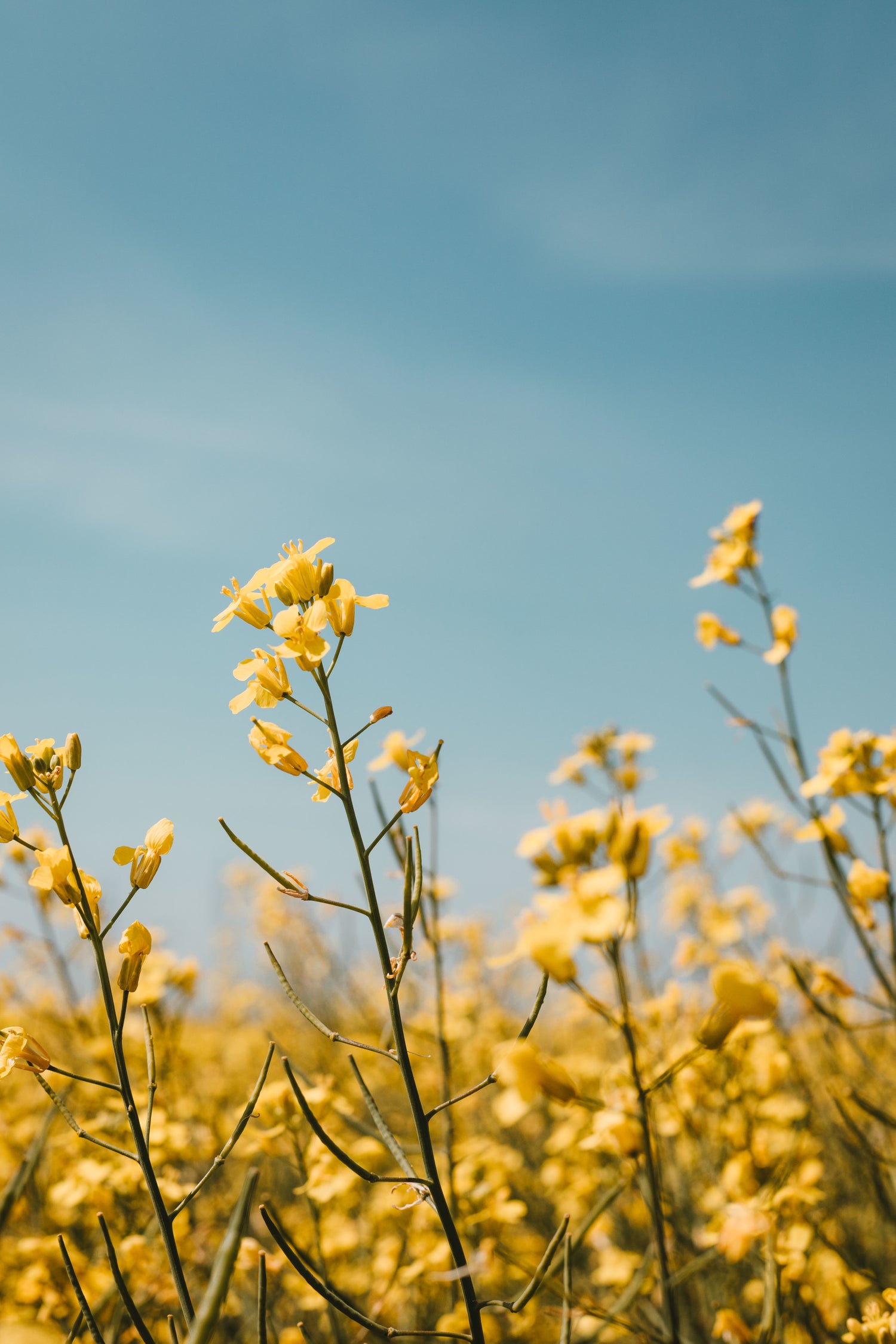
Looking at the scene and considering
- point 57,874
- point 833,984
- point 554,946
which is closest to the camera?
point 554,946

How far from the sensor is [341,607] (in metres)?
1.38

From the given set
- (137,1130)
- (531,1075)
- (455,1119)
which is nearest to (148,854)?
(137,1130)

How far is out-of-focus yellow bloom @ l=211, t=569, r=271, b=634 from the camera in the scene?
1413mm

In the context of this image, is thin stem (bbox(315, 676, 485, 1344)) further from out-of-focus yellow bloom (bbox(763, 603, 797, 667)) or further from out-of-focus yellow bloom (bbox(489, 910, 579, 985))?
out-of-focus yellow bloom (bbox(763, 603, 797, 667))

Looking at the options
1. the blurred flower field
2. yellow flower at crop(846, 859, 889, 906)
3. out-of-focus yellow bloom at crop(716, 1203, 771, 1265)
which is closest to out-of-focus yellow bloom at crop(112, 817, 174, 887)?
the blurred flower field

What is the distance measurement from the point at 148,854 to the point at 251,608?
1.58ft

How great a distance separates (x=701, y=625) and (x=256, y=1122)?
2800mm

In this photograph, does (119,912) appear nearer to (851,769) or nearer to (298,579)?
(298,579)

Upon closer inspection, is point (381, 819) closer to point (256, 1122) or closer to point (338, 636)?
point (338, 636)

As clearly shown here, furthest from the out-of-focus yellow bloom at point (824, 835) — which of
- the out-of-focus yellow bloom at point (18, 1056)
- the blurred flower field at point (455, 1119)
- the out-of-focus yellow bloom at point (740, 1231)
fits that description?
the out-of-focus yellow bloom at point (18, 1056)

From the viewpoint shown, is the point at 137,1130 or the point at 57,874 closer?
the point at 137,1130

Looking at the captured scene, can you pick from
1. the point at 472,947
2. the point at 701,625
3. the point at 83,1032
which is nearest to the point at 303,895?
the point at 701,625

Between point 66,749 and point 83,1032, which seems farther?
point 83,1032

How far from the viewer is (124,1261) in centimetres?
221
